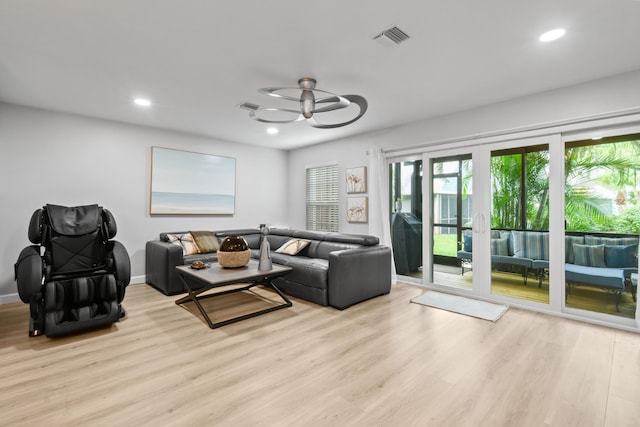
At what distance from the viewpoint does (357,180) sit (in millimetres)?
5387

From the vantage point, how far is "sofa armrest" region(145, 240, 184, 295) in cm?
410

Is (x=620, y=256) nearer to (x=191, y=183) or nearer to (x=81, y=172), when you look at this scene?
(x=191, y=183)

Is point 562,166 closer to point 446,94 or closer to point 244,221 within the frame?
point 446,94

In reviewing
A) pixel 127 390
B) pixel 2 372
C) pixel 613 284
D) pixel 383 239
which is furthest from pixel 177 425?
pixel 613 284

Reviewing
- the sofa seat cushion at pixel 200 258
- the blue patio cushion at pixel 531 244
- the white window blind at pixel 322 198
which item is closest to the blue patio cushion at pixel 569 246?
the blue patio cushion at pixel 531 244

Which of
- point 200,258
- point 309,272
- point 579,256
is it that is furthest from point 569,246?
point 200,258

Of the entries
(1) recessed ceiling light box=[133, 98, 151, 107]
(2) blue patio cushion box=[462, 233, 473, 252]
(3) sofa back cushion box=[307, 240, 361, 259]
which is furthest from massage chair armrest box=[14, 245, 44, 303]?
(2) blue patio cushion box=[462, 233, 473, 252]

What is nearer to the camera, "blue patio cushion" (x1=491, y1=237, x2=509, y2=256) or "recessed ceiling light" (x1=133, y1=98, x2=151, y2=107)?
"recessed ceiling light" (x1=133, y1=98, x2=151, y2=107)

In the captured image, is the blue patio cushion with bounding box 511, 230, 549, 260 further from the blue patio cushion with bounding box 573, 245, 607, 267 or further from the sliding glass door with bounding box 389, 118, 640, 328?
the blue patio cushion with bounding box 573, 245, 607, 267

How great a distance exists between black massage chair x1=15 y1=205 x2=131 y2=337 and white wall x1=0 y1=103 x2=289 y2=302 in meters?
1.18

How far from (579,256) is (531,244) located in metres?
0.45

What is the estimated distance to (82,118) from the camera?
4.29 m

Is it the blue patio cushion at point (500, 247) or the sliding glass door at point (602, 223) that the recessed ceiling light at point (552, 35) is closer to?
the sliding glass door at point (602, 223)

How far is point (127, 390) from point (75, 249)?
6.48 ft
